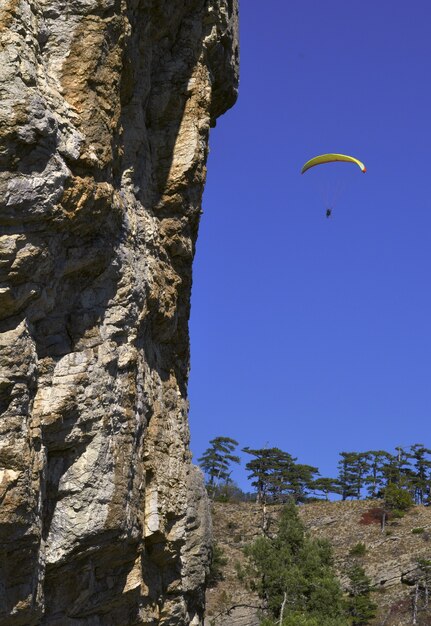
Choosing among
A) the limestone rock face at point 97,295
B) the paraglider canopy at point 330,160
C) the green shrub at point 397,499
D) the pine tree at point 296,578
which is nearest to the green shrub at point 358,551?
the green shrub at point 397,499

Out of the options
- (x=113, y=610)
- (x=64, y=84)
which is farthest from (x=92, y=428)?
(x=64, y=84)

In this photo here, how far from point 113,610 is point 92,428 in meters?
3.57

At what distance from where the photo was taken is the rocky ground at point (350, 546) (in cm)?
5006

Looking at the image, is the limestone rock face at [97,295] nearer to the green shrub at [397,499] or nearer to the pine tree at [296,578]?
the pine tree at [296,578]

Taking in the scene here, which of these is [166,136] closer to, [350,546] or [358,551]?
[358,551]

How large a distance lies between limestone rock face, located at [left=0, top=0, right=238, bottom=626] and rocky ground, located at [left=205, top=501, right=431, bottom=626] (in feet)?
108

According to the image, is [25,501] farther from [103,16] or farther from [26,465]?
[103,16]

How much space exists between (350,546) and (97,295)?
5413 cm

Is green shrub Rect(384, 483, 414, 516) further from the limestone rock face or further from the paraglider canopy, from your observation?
the limestone rock face

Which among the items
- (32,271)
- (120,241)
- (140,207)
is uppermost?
(140,207)

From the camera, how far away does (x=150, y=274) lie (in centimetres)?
1446

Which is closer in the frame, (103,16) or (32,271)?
(32,271)

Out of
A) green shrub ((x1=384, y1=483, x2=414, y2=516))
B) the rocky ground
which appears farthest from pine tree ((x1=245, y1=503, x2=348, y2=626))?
green shrub ((x1=384, y1=483, x2=414, y2=516))

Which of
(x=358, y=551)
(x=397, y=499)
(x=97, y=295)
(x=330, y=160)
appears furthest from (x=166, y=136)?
(x=397, y=499)
